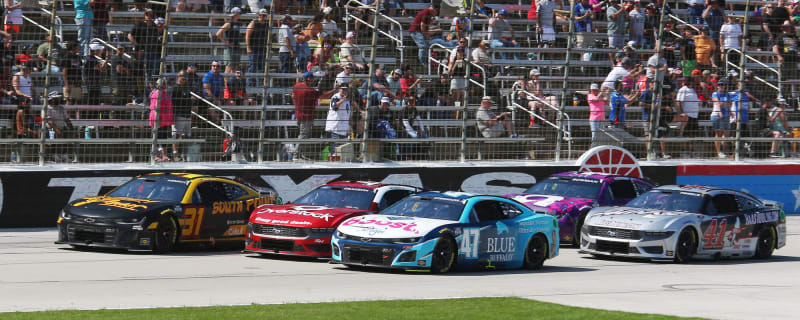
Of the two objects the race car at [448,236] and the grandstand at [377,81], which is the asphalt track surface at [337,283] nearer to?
the race car at [448,236]

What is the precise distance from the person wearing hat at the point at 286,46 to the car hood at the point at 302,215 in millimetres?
5912

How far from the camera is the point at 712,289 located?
13383 mm

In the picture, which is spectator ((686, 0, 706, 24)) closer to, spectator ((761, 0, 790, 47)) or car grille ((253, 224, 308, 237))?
spectator ((761, 0, 790, 47))

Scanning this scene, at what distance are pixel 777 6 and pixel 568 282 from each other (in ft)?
55.4

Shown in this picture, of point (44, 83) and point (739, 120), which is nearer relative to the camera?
point (44, 83)

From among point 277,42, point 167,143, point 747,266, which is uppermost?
point 277,42

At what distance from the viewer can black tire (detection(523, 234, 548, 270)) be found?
617 inches

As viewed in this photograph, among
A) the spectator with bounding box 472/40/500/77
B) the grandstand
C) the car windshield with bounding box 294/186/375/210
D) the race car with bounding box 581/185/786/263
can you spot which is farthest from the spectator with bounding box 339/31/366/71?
the race car with bounding box 581/185/786/263

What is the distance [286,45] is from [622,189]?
6.88m

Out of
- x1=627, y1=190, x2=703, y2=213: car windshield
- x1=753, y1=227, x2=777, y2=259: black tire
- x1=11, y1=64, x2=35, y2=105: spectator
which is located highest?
x1=11, y1=64, x2=35, y2=105: spectator

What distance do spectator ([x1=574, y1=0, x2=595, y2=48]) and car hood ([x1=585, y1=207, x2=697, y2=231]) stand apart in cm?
910

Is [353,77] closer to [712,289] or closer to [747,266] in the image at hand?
[747,266]

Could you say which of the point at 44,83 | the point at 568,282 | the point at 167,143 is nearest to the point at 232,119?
the point at 167,143

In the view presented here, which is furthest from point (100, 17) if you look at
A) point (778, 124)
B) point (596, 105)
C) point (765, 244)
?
point (778, 124)
